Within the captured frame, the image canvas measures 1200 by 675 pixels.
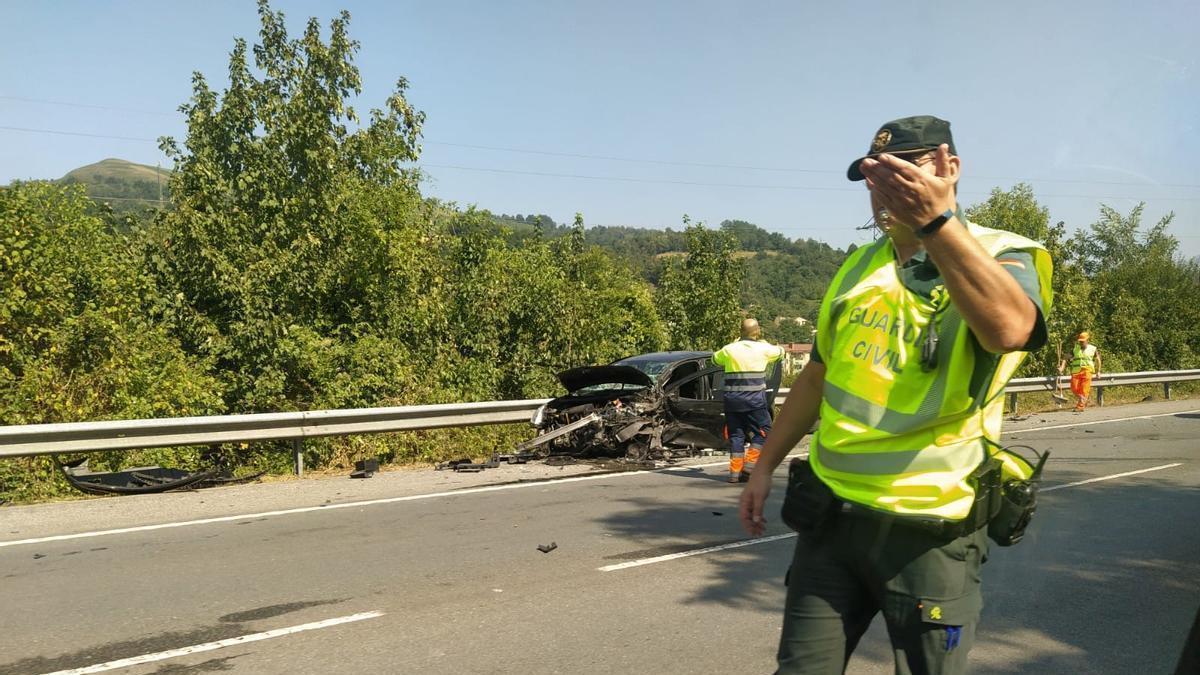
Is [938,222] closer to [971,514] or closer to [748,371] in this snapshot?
[971,514]

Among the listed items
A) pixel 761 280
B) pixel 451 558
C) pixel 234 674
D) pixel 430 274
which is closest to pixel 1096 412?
pixel 430 274

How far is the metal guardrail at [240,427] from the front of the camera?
30.8 ft

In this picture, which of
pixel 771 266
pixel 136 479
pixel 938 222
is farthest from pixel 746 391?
pixel 771 266

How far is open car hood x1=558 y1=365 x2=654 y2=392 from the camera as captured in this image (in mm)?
11953

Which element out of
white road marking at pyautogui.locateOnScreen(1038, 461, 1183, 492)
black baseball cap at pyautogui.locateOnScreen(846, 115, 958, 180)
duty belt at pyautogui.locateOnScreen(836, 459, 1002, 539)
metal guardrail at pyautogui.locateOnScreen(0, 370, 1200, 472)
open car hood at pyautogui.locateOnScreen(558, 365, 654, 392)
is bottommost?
white road marking at pyautogui.locateOnScreen(1038, 461, 1183, 492)

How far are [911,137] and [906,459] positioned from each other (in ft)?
2.53

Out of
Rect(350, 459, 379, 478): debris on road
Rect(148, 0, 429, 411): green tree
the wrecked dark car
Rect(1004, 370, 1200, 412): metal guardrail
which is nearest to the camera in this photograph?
Rect(350, 459, 379, 478): debris on road

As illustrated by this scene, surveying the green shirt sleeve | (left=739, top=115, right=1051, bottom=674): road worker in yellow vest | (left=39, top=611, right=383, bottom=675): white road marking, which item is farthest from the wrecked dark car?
the green shirt sleeve

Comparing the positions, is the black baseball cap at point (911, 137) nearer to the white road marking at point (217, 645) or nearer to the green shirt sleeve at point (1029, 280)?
the green shirt sleeve at point (1029, 280)

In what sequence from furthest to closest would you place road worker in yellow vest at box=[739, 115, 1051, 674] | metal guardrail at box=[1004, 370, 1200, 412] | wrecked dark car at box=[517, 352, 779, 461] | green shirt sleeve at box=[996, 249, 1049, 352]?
1. metal guardrail at box=[1004, 370, 1200, 412]
2. wrecked dark car at box=[517, 352, 779, 461]
3. road worker in yellow vest at box=[739, 115, 1051, 674]
4. green shirt sleeve at box=[996, 249, 1049, 352]

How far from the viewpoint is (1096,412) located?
2061 cm

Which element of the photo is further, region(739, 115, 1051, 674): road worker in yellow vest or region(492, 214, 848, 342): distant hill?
region(492, 214, 848, 342): distant hill

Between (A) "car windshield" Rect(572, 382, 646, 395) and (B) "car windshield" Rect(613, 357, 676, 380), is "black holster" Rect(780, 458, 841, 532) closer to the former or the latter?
(A) "car windshield" Rect(572, 382, 646, 395)

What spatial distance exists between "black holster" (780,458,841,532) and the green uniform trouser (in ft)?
0.09
